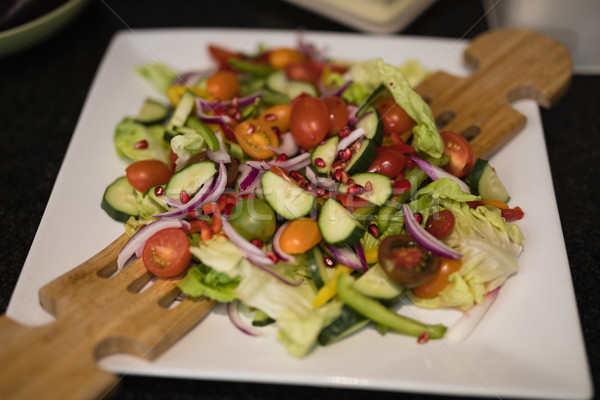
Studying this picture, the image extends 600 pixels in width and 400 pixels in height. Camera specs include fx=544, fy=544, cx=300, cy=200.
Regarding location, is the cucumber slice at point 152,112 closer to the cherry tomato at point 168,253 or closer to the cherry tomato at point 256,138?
the cherry tomato at point 256,138

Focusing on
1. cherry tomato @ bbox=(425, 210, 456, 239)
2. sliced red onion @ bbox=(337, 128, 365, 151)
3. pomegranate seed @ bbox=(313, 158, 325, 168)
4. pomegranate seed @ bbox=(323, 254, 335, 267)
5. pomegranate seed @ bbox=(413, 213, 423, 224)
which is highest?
pomegranate seed @ bbox=(313, 158, 325, 168)

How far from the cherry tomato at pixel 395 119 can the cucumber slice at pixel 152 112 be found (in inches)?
53.0

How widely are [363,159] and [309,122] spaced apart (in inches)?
14.4

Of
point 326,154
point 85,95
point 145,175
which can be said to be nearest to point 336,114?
point 326,154

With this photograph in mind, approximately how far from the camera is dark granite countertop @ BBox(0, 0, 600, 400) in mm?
2494

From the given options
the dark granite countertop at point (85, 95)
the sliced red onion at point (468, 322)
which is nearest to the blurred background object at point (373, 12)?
the dark granite countertop at point (85, 95)

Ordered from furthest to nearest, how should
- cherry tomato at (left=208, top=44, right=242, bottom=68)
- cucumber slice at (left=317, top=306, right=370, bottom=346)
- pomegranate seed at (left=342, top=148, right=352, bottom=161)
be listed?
cherry tomato at (left=208, top=44, right=242, bottom=68), pomegranate seed at (left=342, top=148, right=352, bottom=161), cucumber slice at (left=317, top=306, right=370, bottom=346)

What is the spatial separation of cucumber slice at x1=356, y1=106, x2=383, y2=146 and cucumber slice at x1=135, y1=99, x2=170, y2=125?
1.23 meters

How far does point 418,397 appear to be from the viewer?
7.88 feet

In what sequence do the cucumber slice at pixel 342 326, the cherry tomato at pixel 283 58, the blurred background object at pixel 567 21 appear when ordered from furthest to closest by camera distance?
1. the cherry tomato at pixel 283 58
2. the blurred background object at pixel 567 21
3. the cucumber slice at pixel 342 326

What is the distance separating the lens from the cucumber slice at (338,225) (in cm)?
241

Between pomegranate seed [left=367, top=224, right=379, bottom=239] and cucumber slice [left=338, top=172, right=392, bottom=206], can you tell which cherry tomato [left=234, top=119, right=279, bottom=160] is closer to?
cucumber slice [left=338, top=172, right=392, bottom=206]

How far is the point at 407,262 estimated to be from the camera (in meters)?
2.32

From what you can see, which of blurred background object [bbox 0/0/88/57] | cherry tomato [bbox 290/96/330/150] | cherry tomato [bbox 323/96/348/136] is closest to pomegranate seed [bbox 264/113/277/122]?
cherry tomato [bbox 290/96/330/150]
